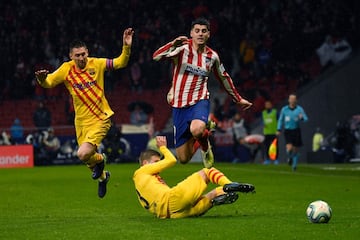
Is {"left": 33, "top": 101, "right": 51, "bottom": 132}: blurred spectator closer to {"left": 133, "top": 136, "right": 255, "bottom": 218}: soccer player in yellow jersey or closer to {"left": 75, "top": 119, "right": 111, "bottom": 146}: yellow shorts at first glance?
{"left": 75, "top": 119, "right": 111, "bottom": 146}: yellow shorts

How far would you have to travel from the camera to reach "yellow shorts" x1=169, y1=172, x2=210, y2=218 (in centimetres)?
1185

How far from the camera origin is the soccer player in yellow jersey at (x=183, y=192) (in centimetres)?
1184

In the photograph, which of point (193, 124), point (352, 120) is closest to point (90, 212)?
point (193, 124)

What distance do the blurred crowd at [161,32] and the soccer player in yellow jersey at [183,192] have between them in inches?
890

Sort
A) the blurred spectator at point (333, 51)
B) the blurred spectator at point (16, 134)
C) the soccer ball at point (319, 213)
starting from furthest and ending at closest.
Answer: the blurred spectator at point (333, 51)
the blurred spectator at point (16, 134)
the soccer ball at point (319, 213)

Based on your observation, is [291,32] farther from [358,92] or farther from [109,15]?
[109,15]

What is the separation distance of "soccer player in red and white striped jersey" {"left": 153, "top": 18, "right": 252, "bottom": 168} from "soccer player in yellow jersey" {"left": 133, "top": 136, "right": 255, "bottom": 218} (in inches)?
45.9

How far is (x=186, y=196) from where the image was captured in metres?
11.8

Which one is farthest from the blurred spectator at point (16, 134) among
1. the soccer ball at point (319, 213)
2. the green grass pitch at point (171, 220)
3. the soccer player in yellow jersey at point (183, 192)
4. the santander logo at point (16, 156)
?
the soccer ball at point (319, 213)

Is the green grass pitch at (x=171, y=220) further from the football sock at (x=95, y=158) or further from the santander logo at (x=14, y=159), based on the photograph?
the santander logo at (x=14, y=159)

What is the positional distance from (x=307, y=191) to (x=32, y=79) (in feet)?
68.5

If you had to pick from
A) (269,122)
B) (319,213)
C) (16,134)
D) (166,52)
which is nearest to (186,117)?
(166,52)

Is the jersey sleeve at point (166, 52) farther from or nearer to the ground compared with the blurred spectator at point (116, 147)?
farther from the ground

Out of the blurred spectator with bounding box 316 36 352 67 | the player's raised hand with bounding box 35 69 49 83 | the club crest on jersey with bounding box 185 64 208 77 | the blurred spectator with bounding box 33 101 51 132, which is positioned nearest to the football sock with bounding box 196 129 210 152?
the club crest on jersey with bounding box 185 64 208 77
